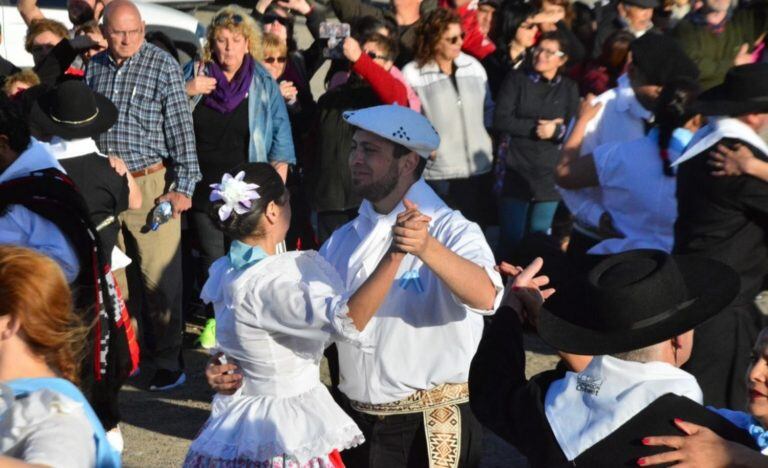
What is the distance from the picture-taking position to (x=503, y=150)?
29.4 feet

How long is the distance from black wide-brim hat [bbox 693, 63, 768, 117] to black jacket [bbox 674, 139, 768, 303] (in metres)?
0.22

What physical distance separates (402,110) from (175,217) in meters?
3.33

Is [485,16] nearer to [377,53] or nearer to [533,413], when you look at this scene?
[377,53]

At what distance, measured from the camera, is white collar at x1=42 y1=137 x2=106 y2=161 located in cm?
660

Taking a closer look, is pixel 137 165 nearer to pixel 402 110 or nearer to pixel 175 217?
pixel 175 217

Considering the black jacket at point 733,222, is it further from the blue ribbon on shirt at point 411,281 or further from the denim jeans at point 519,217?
the denim jeans at point 519,217

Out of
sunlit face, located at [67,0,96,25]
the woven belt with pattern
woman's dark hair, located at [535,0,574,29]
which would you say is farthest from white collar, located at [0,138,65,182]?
woman's dark hair, located at [535,0,574,29]

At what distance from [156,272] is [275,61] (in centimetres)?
187

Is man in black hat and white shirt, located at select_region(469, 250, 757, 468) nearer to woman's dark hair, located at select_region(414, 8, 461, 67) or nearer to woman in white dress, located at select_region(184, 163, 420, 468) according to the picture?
woman in white dress, located at select_region(184, 163, 420, 468)

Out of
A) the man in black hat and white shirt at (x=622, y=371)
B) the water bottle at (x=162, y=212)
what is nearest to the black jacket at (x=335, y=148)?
the water bottle at (x=162, y=212)

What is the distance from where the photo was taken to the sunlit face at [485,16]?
1066 cm

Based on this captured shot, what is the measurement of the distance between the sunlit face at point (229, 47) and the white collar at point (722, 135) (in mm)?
3375

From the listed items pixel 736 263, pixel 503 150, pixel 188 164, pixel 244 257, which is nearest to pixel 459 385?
pixel 244 257

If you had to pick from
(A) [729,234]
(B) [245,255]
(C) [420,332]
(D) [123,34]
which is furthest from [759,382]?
(D) [123,34]
